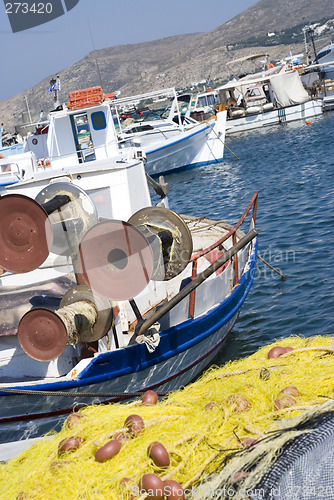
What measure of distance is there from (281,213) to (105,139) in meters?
7.59

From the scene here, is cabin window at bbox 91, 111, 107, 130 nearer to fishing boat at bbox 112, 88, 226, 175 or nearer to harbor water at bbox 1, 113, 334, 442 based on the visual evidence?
harbor water at bbox 1, 113, 334, 442

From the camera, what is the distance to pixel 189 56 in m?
163

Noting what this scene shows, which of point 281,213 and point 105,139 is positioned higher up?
point 105,139

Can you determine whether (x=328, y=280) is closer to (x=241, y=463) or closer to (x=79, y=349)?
(x=79, y=349)

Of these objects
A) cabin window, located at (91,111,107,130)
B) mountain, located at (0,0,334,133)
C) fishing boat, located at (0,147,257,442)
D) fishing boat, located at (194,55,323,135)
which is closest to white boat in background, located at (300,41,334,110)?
fishing boat, located at (194,55,323,135)

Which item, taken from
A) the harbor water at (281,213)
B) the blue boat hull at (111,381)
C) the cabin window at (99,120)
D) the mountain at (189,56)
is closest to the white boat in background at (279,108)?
the harbor water at (281,213)

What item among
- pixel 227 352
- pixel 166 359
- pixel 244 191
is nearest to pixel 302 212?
pixel 244 191

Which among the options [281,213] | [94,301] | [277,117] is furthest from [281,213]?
[277,117]

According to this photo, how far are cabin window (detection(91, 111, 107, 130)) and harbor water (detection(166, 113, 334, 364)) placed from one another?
15.6ft

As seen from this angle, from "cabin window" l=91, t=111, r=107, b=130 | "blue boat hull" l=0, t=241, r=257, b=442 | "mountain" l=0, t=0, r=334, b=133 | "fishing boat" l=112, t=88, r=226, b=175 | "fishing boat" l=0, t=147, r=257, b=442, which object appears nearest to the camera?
"fishing boat" l=0, t=147, r=257, b=442

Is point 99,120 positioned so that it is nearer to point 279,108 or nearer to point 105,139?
point 105,139

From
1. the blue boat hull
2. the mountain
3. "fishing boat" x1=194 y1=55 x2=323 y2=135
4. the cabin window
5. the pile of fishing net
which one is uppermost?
the mountain

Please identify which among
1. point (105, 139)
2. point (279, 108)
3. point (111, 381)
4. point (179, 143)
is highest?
point (105, 139)

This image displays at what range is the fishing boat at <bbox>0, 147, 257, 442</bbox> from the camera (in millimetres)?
6852
